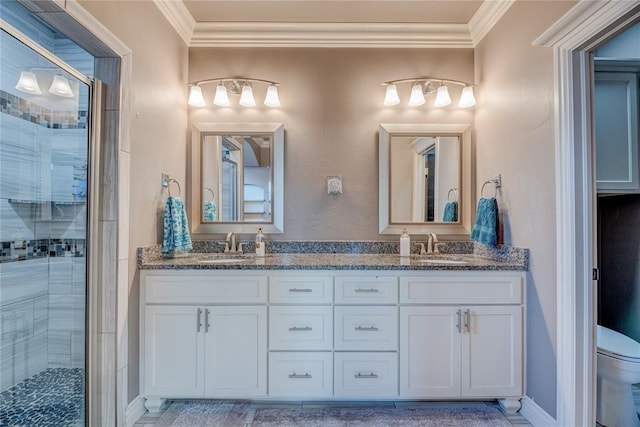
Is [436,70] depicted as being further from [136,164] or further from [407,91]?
[136,164]

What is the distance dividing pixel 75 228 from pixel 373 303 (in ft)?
5.65

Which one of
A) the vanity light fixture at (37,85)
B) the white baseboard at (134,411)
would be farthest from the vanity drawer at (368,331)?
the vanity light fixture at (37,85)

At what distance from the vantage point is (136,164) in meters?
1.87

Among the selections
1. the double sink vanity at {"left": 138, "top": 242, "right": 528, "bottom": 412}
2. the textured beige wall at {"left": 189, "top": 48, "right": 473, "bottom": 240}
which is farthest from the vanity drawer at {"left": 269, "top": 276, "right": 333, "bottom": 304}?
the textured beige wall at {"left": 189, "top": 48, "right": 473, "bottom": 240}

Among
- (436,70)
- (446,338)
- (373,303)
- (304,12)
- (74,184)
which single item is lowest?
(446,338)

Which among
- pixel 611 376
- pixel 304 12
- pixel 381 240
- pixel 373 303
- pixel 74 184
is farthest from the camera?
pixel 381 240

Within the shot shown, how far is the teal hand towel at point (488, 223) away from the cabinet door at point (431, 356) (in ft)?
1.80

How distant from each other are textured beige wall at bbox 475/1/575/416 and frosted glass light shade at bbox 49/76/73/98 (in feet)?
8.41

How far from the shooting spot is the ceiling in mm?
2264

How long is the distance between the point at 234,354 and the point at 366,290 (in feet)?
2.83

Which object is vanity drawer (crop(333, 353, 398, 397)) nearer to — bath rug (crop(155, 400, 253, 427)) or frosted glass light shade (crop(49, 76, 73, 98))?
bath rug (crop(155, 400, 253, 427))

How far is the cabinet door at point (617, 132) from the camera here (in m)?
2.02

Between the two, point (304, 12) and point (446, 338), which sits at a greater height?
point (304, 12)

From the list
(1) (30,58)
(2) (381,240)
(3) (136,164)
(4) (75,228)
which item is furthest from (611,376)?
(1) (30,58)
